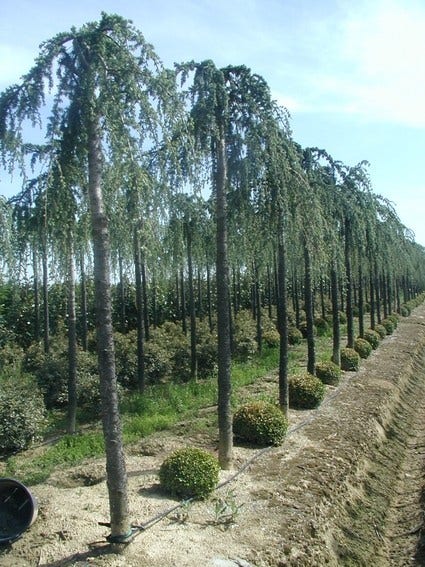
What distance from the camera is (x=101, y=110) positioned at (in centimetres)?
590

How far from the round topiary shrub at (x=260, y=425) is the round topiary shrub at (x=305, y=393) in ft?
9.34

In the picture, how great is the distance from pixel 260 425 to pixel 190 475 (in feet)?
10.2

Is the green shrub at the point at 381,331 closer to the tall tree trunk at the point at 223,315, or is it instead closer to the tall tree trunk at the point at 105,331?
the tall tree trunk at the point at 223,315

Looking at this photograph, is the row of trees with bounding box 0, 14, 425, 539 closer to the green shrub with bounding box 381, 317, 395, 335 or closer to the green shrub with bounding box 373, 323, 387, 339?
the green shrub with bounding box 373, 323, 387, 339

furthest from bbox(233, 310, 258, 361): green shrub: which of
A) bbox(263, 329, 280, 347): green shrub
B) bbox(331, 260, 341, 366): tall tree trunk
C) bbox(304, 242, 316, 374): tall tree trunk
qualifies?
bbox(304, 242, 316, 374): tall tree trunk

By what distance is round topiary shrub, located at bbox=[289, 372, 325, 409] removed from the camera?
14.0 m

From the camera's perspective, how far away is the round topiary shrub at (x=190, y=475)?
803 cm

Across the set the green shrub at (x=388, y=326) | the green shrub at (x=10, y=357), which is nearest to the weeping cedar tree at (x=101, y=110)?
the green shrub at (x=10, y=357)

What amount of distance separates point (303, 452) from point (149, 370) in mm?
8517

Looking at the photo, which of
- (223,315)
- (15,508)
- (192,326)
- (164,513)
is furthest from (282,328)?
(15,508)

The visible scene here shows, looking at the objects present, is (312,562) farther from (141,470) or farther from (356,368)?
(356,368)

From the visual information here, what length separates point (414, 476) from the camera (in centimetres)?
1156

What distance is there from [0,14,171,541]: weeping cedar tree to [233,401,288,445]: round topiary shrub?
492 cm

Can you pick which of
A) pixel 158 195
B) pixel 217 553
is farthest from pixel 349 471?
pixel 158 195
